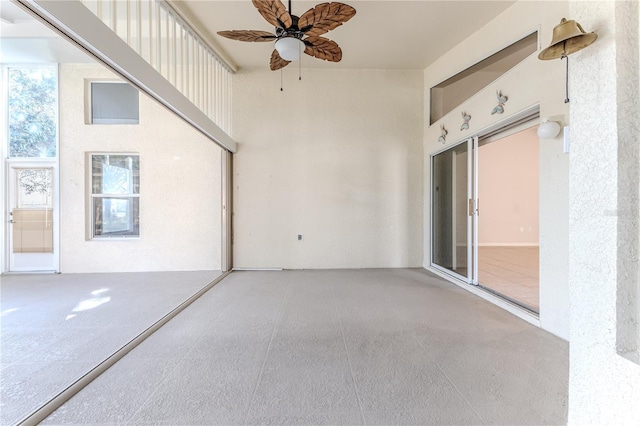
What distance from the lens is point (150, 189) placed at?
4.76 m

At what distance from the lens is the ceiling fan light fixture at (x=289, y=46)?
2434 mm

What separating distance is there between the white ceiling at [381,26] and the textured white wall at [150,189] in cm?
197

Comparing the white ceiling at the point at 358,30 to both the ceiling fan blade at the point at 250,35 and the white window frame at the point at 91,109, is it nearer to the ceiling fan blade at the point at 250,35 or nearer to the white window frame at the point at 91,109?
the white window frame at the point at 91,109

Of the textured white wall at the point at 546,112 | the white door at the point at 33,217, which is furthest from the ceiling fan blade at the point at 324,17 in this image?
the white door at the point at 33,217

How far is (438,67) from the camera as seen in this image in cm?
448

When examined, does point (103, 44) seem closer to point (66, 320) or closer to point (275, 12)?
point (275, 12)

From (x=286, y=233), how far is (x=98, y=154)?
153 inches

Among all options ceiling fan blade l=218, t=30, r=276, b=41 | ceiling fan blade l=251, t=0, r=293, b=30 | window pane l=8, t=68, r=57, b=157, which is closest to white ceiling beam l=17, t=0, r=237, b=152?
ceiling fan blade l=218, t=30, r=276, b=41

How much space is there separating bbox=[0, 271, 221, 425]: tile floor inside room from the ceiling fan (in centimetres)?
317

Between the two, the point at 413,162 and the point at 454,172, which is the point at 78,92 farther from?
the point at 454,172

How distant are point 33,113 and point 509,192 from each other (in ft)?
38.1

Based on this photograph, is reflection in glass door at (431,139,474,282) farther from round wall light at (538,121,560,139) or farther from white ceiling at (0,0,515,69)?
white ceiling at (0,0,515,69)

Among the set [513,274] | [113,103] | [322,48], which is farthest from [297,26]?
[513,274]

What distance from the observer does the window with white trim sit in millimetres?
4762
